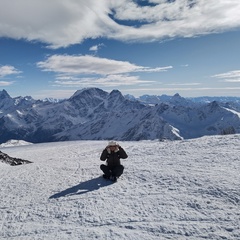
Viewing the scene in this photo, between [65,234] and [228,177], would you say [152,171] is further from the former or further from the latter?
[65,234]

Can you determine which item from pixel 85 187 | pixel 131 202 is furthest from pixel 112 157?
pixel 131 202

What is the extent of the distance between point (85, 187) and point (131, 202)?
10.3ft

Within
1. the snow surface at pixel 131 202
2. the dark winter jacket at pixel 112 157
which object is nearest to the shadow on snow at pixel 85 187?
the snow surface at pixel 131 202

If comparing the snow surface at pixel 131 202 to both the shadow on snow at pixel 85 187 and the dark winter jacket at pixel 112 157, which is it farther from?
the dark winter jacket at pixel 112 157

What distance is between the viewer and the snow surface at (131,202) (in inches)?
349

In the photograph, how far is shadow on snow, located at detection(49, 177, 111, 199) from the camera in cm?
1260

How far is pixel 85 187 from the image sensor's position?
43.8 feet

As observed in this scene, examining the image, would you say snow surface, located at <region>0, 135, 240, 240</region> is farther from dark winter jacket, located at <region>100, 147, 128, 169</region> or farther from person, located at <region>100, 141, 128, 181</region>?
dark winter jacket, located at <region>100, 147, 128, 169</region>

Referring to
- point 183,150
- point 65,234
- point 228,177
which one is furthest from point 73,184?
point 183,150

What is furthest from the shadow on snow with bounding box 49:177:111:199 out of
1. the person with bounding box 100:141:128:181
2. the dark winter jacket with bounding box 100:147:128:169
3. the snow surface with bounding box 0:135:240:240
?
the dark winter jacket with bounding box 100:147:128:169

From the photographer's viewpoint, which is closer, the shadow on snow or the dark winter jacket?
the shadow on snow

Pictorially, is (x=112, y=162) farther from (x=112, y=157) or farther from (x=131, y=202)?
(x=131, y=202)

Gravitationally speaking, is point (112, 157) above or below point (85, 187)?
above

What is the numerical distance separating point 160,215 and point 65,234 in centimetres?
318
